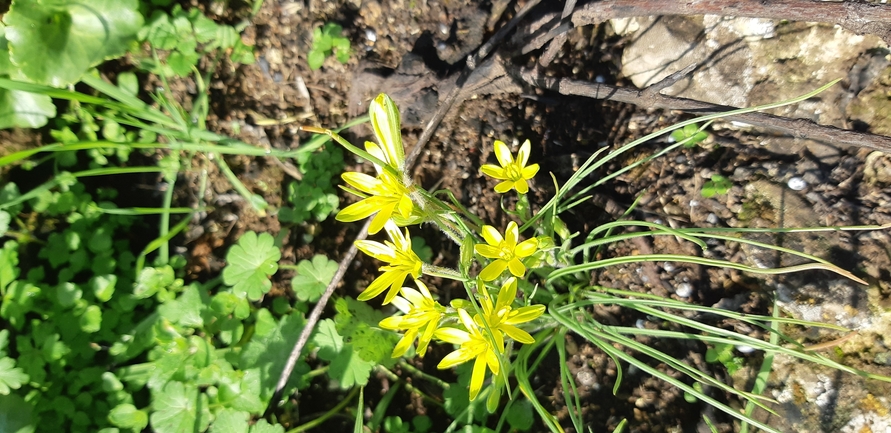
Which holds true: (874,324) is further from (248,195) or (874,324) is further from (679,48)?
(248,195)

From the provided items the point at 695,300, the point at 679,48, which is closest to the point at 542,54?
the point at 679,48

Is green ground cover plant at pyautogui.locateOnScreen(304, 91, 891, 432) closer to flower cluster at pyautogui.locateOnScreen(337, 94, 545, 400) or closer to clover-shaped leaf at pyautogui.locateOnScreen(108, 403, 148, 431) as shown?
flower cluster at pyautogui.locateOnScreen(337, 94, 545, 400)

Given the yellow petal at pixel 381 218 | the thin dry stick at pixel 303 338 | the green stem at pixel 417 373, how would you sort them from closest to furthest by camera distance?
the yellow petal at pixel 381 218
the thin dry stick at pixel 303 338
the green stem at pixel 417 373

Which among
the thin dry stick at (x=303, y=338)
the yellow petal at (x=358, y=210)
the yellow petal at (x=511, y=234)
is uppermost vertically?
the yellow petal at (x=511, y=234)

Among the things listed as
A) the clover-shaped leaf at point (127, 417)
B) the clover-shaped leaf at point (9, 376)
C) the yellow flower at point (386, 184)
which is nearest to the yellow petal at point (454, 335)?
the yellow flower at point (386, 184)

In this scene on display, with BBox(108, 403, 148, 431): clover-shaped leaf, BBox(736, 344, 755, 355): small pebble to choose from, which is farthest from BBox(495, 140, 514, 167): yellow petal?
BBox(108, 403, 148, 431): clover-shaped leaf

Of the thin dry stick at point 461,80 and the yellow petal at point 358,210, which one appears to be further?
the thin dry stick at point 461,80

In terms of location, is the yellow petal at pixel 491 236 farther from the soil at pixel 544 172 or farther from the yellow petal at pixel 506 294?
the soil at pixel 544 172
